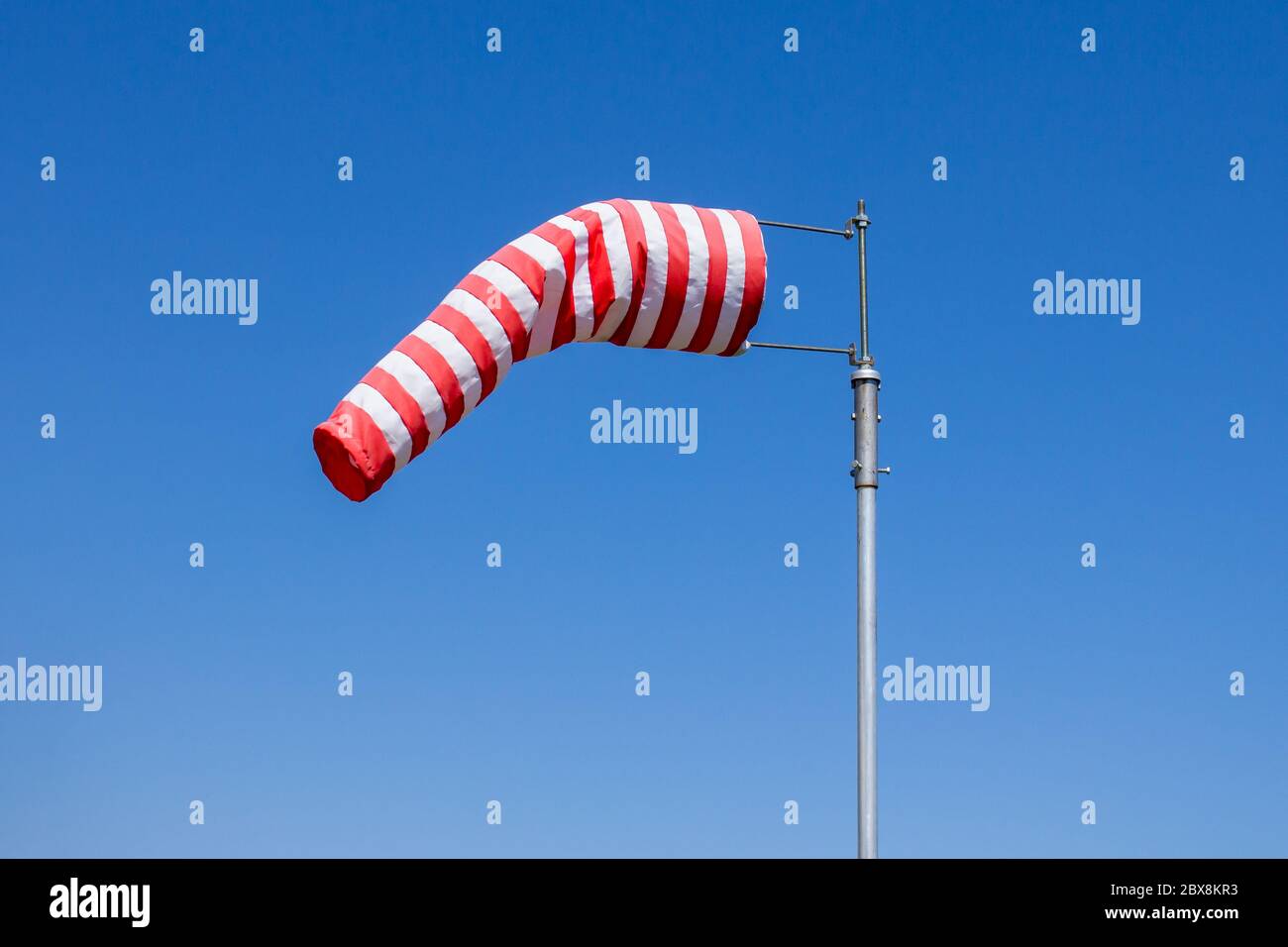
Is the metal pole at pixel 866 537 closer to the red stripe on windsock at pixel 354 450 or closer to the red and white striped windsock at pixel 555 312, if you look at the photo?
the red and white striped windsock at pixel 555 312

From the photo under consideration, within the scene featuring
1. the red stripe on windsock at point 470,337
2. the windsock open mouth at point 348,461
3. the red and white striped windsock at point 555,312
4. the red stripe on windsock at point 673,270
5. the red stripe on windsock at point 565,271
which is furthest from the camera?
the red stripe on windsock at point 673,270

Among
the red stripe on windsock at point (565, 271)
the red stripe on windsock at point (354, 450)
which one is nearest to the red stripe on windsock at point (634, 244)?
the red stripe on windsock at point (565, 271)

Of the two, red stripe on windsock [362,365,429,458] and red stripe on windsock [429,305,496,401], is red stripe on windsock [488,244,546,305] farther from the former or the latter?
red stripe on windsock [362,365,429,458]

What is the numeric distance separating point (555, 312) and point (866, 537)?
228 centimetres

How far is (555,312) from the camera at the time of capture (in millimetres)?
10672

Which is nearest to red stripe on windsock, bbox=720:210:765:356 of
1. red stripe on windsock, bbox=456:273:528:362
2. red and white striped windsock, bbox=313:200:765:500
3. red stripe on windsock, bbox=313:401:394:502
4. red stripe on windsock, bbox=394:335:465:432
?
red and white striped windsock, bbox=313:200:765:500

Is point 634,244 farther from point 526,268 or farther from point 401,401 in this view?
point 401,401

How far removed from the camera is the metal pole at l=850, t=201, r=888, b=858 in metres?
10.6

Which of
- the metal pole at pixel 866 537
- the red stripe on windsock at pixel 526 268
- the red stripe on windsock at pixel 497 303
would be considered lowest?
the metal pole at pixel 866 537

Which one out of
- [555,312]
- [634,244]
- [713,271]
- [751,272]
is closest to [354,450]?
[555,312]

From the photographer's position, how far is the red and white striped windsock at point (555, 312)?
9766mm

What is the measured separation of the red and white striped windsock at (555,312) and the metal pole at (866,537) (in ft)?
2.37
